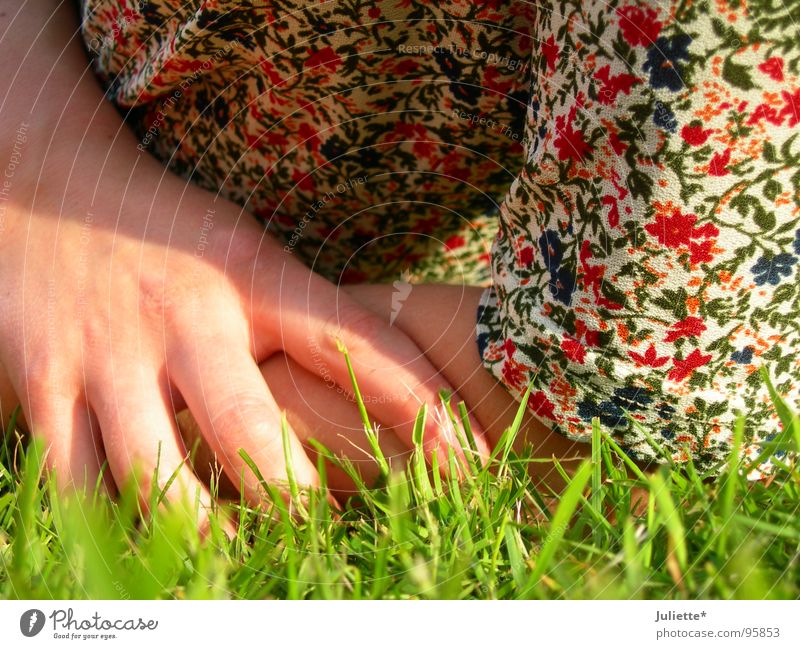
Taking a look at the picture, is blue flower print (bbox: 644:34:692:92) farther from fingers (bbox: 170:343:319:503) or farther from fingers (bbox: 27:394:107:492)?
fingers (bbox: 27:394:107:492)

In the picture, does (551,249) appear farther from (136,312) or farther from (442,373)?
(136,312)

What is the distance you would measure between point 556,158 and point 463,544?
0.24m

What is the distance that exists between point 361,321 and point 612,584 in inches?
12.0

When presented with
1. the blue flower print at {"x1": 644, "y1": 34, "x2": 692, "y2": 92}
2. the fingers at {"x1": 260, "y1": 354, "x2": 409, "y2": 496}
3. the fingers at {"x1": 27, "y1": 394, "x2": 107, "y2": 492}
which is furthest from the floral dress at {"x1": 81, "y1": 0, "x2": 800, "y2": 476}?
the fingers at {"x1": 27, "y1": 394, "x2": 107, "y2": 492}

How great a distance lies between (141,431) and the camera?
0.61 metres

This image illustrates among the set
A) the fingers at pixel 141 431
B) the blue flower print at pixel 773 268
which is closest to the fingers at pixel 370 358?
the fingers at pixel 141 431

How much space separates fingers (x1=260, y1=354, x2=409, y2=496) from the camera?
59cm

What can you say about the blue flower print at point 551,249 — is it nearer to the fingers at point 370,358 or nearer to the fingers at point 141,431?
the fingers at point 370,358

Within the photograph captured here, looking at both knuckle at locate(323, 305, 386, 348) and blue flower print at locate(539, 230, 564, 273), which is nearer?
blue flower print at locate(539, 230, 564, 273)

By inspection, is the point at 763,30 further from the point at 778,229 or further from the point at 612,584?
the point at 612,584
